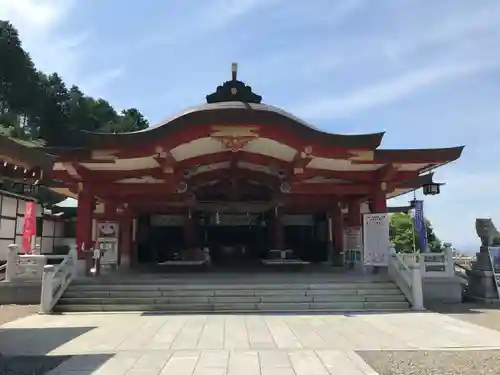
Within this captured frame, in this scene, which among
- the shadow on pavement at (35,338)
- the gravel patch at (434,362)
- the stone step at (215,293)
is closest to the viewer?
the gravel patch at (434,362)

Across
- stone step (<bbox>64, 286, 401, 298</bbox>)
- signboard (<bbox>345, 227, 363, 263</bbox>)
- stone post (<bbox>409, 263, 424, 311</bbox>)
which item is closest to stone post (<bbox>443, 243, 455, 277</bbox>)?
stone post (<bbox>409, 263, 424, 311</bbox>)

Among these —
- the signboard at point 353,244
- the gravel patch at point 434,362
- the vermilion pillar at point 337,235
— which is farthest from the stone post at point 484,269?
the gravel patch at point 434,362

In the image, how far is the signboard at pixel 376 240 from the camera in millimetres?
14188

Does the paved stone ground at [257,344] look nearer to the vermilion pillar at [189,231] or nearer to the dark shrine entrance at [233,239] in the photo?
the vermilion pillar at [189,231]

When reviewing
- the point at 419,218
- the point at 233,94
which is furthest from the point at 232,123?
the point at 419,218

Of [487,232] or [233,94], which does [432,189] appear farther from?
[233,94]

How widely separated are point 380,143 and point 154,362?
9.49m

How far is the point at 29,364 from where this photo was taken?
6.24m

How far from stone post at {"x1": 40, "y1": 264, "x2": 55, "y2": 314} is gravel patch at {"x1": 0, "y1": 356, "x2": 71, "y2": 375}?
4.86 m

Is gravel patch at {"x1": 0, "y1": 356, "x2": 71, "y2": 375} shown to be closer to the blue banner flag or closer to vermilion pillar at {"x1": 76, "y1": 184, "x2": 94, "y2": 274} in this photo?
vermilion pillar at {"x1": 76, "y1": 184, "x2": 94, "y2": 274}

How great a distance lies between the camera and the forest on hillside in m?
39.4

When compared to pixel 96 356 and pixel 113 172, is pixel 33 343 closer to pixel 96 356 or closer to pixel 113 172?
pixel 96 356

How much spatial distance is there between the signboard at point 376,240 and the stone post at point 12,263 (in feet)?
35.3

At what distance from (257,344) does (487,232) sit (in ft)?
32.5
